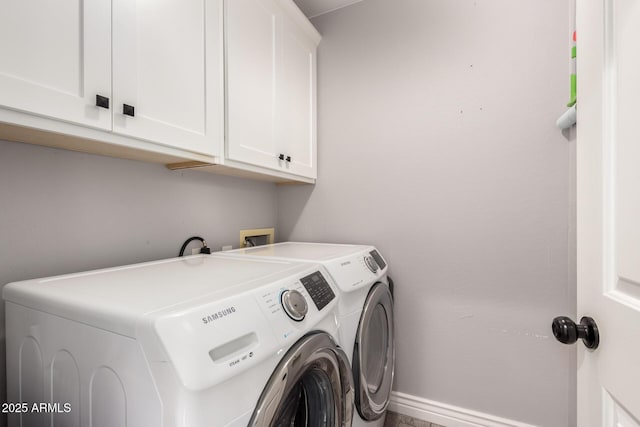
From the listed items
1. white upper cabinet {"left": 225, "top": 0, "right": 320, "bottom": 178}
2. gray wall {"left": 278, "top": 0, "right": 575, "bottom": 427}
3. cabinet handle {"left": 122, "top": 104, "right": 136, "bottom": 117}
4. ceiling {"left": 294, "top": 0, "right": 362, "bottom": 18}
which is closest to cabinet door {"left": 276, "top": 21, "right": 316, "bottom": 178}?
white upper cabinet {"left": 225, "top": 0, "right": 320, "bottom": 178}

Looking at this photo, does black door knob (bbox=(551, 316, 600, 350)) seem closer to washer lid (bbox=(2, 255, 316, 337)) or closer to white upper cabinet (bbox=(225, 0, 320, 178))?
washer lid (bbox=(2, 255, 316, 337))

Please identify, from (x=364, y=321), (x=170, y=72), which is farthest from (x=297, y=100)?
(x=364, y=321)

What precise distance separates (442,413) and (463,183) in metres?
1.24

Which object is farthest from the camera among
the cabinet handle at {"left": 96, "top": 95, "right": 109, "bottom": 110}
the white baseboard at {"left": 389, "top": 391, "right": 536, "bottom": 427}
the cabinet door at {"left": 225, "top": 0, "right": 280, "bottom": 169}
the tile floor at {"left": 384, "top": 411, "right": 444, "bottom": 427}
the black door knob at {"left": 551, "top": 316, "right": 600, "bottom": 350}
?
the tile floor at {"left": 384, "top": 411, "right": 444, "bottom": 427}

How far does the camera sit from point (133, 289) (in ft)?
2.28

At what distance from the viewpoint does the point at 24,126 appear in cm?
67

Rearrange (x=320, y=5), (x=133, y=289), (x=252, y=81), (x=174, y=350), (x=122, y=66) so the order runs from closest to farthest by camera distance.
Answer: (x=174, y=350) < (x=133, y=289) < (x=122, y=66) < (x=252, y=81) < (x=320, y=5)

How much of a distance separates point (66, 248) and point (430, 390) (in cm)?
181

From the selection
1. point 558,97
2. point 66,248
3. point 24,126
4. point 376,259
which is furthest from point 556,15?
point 66,248

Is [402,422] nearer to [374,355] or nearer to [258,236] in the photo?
[374,355]

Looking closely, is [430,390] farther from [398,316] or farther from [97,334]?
[97,334]

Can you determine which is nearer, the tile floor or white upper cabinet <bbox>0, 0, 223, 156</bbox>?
white upper cabinet <bbox>0, 0, 223, 156</bbox>

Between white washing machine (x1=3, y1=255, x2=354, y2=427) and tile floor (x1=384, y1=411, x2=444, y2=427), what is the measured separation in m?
0.90

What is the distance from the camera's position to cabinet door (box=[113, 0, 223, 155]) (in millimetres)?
834
